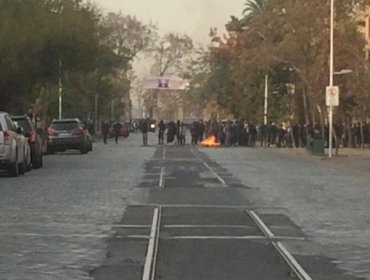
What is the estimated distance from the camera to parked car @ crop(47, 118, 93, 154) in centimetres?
5406

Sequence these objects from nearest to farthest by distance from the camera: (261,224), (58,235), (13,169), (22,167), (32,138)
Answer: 1. (58,235)
2. (261,224)
3. (13,169)
4. (22,167)
5. (32,138)

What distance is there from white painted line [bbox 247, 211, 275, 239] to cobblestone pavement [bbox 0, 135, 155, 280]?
235 centimetres

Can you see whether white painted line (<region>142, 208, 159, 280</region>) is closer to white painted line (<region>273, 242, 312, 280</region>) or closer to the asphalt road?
the asphalt road

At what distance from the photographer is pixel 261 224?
18.0m

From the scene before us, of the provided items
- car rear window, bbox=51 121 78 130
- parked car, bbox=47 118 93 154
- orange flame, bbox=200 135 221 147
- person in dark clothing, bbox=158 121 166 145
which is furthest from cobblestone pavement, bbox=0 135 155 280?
person in dark clothing, bbox=158 121 166 145

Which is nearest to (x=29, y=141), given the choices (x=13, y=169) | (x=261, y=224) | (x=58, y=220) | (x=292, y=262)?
(x=13, y=169)

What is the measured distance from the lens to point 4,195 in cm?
2436

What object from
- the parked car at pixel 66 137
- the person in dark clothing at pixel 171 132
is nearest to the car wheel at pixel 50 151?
the parked car at pixel 66 137

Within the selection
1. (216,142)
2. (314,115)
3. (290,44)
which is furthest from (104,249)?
(216,142)

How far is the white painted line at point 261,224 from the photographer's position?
1647cm

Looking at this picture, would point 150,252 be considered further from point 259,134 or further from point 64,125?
point 259,134

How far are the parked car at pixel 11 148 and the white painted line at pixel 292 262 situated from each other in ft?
55.3

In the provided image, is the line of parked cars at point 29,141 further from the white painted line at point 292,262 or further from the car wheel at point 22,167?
the white painted line at point 292,262

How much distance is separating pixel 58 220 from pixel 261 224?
3377 millimetres
